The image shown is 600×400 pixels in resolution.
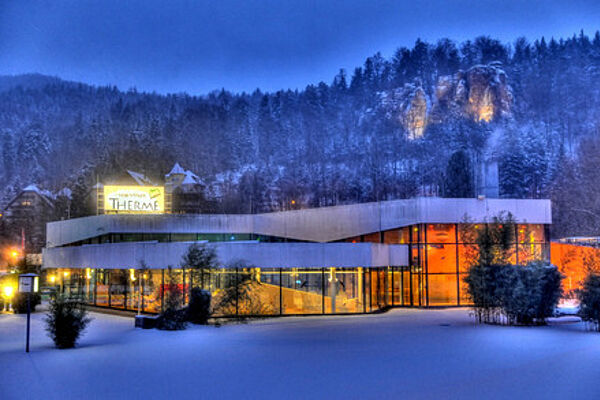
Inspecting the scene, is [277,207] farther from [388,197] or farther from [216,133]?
[216,133]

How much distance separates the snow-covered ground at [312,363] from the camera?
9.91 m

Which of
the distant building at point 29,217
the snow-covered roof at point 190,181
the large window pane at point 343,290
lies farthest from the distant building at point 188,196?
the large window pane at point 343,290

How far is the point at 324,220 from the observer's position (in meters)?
35.8

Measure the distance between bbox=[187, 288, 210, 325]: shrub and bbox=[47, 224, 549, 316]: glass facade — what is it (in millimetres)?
714

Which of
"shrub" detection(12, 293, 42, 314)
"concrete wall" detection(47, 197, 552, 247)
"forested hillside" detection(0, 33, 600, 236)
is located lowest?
"shrub" detection(12, 293, 42, 314)

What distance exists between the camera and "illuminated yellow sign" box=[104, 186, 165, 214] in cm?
3897

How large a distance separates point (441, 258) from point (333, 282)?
693 centimetres

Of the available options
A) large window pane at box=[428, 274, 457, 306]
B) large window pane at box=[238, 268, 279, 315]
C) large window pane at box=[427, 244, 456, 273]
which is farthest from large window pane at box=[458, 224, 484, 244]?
large window pane at box=[238, 268, 279, 315]

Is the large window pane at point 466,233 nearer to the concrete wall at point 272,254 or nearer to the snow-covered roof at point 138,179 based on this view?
the concrete wall at point 272,254

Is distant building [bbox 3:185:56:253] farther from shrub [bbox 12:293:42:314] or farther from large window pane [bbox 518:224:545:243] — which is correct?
large window pane [bbox 518:224:545:243]

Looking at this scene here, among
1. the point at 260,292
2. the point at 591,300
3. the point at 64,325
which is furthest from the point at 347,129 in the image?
the point at 64,325

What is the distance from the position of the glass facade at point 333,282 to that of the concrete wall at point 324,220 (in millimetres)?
606

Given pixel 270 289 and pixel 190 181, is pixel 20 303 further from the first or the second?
pixel 190 181

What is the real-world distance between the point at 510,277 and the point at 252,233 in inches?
999
